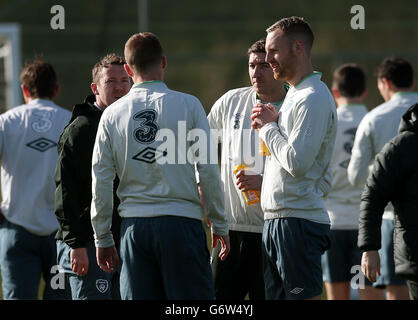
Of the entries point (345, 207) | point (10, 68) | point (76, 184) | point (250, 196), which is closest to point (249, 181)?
point (250, 196)

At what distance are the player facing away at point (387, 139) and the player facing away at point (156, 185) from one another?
2.46 m

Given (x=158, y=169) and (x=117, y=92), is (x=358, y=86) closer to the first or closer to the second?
(x=117, y=92)

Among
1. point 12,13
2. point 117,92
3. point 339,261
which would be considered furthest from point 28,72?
point 12,13

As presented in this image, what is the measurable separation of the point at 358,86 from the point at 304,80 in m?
2.70

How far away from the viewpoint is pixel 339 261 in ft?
22.5

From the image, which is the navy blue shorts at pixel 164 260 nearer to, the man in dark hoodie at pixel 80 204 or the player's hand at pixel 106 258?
the player's hand at pixel 106 258

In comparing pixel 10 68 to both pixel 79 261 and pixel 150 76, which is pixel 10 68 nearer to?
pixel 79 261

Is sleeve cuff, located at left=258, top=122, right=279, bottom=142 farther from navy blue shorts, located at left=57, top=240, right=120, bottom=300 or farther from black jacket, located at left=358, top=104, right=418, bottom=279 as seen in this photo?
navy blue shorts, located at left=57, top=240, right=120, bottom=300

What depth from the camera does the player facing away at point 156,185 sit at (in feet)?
13.6

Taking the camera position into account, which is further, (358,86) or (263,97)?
(358,86)

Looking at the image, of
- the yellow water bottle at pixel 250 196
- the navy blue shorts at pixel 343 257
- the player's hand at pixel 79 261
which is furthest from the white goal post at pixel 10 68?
the player's hand at pixel 79 261

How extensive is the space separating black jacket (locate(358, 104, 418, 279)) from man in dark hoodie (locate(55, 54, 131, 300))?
160 centimetres

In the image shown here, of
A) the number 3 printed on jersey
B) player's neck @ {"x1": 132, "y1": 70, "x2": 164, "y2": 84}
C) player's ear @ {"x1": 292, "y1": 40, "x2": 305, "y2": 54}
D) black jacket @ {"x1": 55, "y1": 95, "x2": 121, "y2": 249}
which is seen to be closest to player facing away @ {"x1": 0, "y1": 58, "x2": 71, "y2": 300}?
black jacket @ {"x1": 55, "y1": 95, "x2": 121, "y2": 249}
